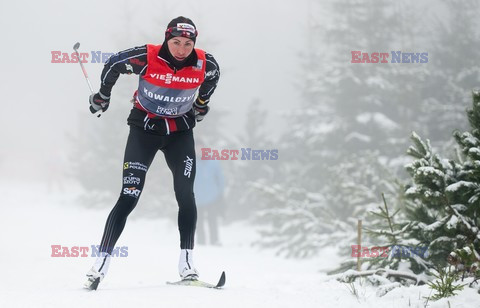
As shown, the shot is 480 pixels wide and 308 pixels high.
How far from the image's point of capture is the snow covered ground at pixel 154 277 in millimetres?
3270

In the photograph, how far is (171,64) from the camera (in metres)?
4.03

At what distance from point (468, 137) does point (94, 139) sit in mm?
21741

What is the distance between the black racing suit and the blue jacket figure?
27.5 ft

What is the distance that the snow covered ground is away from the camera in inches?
129

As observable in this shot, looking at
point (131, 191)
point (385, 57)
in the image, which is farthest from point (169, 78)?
point (385, 57)

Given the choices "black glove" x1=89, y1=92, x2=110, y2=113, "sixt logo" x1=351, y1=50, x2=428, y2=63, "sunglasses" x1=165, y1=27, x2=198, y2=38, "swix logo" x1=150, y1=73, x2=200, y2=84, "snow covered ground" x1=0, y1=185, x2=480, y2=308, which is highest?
"sixt logo" x1=351, y1=50, x2=428, y2=63

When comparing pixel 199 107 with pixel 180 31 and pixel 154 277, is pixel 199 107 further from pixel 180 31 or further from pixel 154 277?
pixel 154 277

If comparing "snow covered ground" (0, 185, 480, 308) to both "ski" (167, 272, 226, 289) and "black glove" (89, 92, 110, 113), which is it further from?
"black glove" (89, 92, 110, 113)

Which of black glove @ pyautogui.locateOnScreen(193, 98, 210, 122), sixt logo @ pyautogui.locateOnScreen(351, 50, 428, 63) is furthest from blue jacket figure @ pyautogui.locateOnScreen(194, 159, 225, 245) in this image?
black glove @ pyautogui.locateOnScreen(193, 98, 210, 122)

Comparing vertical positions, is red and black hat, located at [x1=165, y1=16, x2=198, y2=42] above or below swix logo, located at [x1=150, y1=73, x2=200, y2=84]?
above

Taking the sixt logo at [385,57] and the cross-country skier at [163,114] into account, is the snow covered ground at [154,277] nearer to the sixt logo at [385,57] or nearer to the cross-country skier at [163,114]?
the cross-country skier at [163,114]

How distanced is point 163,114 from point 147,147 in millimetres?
313

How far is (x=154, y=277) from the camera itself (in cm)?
640

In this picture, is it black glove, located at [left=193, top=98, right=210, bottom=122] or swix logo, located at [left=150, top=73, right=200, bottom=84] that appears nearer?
swix logo, located at [left=150, top=73, right=200, bottom=84]
